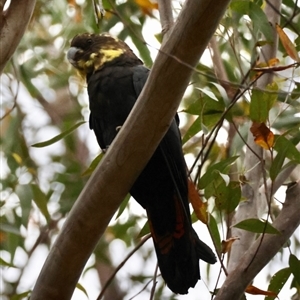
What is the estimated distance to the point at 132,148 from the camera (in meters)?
1.78

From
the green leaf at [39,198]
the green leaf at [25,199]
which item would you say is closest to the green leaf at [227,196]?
the green leaf at [25,199]

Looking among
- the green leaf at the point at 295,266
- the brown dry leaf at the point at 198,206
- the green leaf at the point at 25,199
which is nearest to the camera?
the brown dry leaf at the point at 198,206

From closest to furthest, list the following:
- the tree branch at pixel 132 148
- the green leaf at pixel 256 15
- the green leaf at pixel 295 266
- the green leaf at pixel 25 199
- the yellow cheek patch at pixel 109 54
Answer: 1. the tree branch at pixel 132 148
2. the green leaf at pixel 295 266
3. the green leaf at pixel 256 15
4. the yellow cheek patch at pixel 109 54
5. the green leaf at pixel 25 199

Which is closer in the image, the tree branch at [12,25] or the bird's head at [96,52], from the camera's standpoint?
the tree branch at [12,25]

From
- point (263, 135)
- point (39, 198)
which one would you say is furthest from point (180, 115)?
point (263, 135)

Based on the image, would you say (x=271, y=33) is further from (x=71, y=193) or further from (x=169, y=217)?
(x=71, y=193)

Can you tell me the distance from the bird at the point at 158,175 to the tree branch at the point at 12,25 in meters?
0.39

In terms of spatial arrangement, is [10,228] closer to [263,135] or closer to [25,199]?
[25,199]

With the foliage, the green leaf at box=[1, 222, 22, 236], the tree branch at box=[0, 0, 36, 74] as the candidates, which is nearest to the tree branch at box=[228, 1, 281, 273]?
the foliage

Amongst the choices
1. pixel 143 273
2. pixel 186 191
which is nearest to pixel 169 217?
pixel 186 191

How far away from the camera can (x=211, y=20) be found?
5.40ft

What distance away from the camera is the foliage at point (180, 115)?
7.11ft

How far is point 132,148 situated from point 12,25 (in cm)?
67

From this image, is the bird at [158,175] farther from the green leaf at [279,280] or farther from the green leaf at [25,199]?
the green leaf at [25,199]
